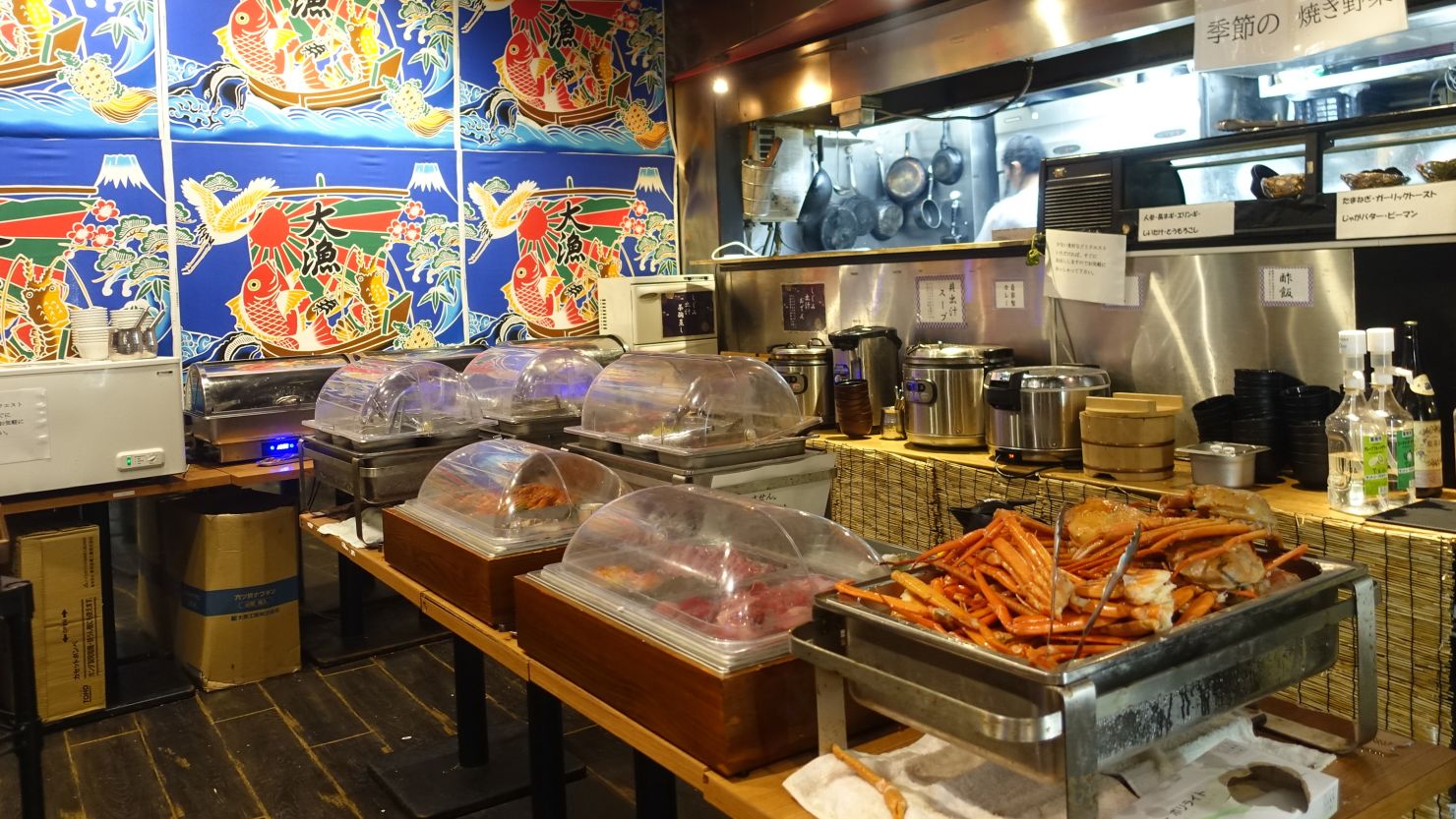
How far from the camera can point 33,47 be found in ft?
14.4

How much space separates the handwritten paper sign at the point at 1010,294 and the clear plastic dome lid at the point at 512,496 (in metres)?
2.15

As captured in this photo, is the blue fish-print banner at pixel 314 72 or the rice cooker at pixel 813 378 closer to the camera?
the rice cooker at pixel 813 378

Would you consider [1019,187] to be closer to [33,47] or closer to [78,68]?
[78,68]

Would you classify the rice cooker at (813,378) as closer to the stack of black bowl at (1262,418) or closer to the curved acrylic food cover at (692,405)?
the curved acrylic food cover at (692,405)

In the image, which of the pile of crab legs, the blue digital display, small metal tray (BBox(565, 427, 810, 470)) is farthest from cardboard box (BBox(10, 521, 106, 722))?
the pile of crab legs

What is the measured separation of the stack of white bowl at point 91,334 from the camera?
163 inches

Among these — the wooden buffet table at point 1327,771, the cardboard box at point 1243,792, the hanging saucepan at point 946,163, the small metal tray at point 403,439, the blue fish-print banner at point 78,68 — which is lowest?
the wooden buffet table at point 1327,771

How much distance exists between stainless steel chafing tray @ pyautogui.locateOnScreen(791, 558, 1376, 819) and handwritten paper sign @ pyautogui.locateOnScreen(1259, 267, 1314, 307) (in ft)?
6.96

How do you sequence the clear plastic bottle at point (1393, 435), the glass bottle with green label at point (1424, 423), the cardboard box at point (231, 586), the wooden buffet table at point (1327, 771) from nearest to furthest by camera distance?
1. the wooden buffet table at point (1327, 771)
2. the clear plastic bottle at point (1393, 435)
3. the glass bottle with green label at point (1424, 423)
4. the cardboard box at point (231, 586)

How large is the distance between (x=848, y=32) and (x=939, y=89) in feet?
1.73

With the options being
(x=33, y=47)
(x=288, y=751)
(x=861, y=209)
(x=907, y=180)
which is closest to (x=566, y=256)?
(x=861, y=209)

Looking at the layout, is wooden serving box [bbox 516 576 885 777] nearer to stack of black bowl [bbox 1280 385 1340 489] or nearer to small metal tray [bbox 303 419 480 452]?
small metal tray [bbox 303 419 480 452]

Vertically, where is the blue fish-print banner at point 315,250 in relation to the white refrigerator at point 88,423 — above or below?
above

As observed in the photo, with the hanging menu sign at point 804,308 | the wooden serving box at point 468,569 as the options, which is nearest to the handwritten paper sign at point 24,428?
the wooden serving box at point 468,569
